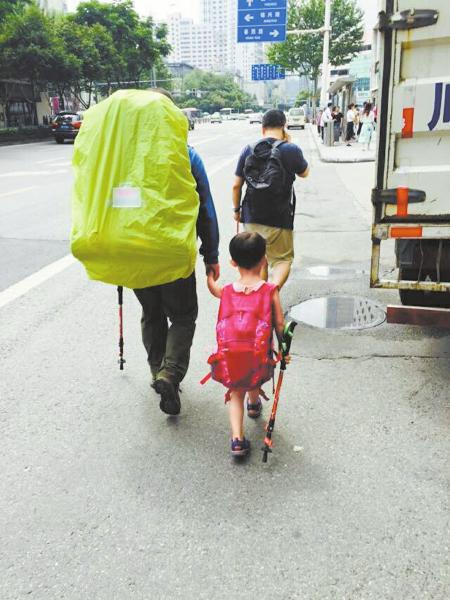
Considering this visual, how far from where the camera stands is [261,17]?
934 inches

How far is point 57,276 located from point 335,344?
11.1 ft

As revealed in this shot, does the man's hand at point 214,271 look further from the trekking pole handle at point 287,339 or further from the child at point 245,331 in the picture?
the trekking pole handle at point 287,339

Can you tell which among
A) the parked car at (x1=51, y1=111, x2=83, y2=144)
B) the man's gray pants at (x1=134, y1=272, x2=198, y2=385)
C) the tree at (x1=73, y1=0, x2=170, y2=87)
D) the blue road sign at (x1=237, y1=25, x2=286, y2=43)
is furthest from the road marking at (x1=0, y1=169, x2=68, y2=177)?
the tree at (x1=73, y1=0, x2=170, y2=87)

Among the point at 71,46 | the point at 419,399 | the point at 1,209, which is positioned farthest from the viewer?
the point at 71,46

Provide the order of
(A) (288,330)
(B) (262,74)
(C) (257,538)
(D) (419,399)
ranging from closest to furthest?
(C) (257,538) < (A) (288,330) < (D) (419,399) < (B) (262,74)

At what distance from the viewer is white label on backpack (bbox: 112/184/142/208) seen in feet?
8.70

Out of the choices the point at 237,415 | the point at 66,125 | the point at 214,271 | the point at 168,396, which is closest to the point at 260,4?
the point at 66,125

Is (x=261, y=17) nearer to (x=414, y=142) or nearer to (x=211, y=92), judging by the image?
(x=414, y=142)

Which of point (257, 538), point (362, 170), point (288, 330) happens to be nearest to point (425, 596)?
point (257, 538)

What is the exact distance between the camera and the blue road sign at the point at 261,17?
23.5 m

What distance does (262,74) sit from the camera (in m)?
43.8

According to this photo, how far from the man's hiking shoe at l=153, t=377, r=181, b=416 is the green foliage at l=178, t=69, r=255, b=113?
115 meters

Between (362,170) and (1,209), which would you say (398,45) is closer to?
(1,209)

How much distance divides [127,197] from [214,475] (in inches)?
55.9
